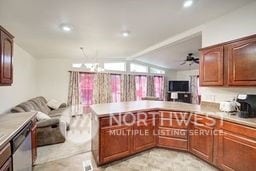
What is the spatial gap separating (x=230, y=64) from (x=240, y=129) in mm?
1018

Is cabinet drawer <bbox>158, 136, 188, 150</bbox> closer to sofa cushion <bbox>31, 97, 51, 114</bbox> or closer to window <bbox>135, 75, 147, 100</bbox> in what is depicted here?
sofa cushion <bbox>31, 97, 51, 114</bbox>

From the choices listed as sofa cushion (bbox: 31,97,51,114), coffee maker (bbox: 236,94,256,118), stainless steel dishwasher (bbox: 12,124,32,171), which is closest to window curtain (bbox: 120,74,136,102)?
sofa cushion (bbox: 31,97,51,114)

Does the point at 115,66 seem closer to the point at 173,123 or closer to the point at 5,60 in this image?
the point at 173,123

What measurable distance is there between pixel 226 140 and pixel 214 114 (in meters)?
0.40

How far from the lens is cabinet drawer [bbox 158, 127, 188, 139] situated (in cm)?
290

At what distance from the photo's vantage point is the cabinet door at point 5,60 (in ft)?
5.79

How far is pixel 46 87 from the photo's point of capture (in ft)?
18.9

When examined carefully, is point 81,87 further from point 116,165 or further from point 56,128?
point 116,165

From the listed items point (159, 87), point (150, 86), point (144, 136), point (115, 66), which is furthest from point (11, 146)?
point (159, 87)

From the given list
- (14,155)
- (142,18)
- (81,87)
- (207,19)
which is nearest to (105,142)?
(14,155)

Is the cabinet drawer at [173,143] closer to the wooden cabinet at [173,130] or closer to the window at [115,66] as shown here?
the wooden cabinet at [173,130]

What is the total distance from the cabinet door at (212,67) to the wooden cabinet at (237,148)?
2.61ft

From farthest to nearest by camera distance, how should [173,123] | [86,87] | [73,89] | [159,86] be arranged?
[159,86] < [86,87] < [73,89] < [173,123]

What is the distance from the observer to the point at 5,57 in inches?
73.5
